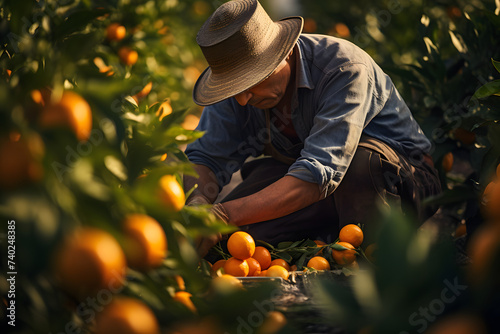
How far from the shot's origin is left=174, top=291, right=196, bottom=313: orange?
3.47 feet

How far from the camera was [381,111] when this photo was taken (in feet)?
7.68

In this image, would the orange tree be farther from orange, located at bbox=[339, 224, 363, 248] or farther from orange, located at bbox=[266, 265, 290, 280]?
orange, located at bbox=[339, 224, 363, 248]

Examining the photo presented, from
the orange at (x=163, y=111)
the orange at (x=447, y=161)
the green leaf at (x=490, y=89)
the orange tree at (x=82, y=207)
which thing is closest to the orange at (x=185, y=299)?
the orange tree at (x=82, y=207)

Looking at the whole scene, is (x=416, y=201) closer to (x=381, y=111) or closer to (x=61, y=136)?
(x=381, y=111)

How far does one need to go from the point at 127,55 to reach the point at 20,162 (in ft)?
8.02

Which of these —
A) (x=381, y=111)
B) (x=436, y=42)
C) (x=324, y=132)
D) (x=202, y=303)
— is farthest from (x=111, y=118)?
(x=436, y=42)

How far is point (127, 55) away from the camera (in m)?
3.22

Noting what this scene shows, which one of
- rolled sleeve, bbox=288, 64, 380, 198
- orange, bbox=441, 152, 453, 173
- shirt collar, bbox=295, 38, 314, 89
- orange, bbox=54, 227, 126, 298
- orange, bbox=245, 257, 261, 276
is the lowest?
orange, bbox=441, 152, 453, 173

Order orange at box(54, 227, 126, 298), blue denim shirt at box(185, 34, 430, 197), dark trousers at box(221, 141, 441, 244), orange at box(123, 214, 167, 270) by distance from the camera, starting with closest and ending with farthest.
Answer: orange at box(54, 227, 126, 298) < orange at box(123, 214, 167, 270) < blue denim shirt at box(185, 34, 430, 197) < dark trousers at box(221, 141, 441, 244)

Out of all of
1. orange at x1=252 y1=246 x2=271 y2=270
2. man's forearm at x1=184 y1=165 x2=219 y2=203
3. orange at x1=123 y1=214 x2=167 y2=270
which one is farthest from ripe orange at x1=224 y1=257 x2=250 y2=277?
orange at x1=123 y1=214 x2=167 y2=270

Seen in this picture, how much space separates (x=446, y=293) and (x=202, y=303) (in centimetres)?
46

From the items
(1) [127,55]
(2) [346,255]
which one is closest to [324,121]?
(2) [346,255]

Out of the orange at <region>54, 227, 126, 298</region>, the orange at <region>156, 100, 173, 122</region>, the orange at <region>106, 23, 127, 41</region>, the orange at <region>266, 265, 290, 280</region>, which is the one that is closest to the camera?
the orange at <region>54, 227, 126, 298</region>

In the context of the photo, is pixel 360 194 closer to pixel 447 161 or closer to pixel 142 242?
pixel 447 161
